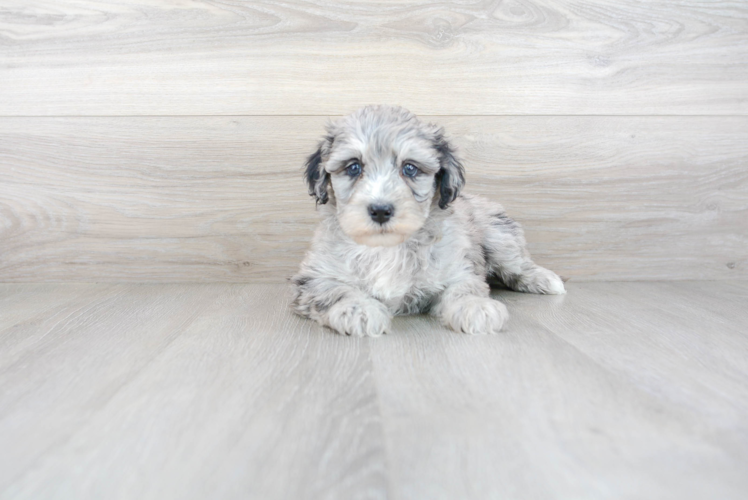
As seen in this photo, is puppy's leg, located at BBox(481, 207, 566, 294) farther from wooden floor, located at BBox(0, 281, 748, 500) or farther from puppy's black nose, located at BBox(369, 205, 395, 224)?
puppy's black nose, located at BBox(369, 205, 395, 224)

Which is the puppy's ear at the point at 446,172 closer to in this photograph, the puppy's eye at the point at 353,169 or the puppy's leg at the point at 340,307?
the puppy's eye at the point at 353,169

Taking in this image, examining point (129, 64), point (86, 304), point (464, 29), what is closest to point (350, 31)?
point (464, 29)

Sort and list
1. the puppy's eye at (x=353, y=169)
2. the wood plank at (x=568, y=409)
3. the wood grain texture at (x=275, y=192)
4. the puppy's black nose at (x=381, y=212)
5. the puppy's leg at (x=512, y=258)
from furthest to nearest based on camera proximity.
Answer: the wood grain texture at (x=275, y=192)
the puppy's leg at (x=512, y=258)
the puppy's eye at (x=353, y=169)
the puppy's black nose at (x=381, y=212)
the wood plank at (x=568, y=409)

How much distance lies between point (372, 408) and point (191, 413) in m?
0.39

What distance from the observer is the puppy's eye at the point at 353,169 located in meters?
1.93

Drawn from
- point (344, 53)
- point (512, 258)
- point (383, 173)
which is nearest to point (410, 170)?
point (383, 173)

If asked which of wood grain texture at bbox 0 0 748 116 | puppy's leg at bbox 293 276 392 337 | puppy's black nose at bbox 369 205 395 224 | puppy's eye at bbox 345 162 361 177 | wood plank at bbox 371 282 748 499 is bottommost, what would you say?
puppy's leg at bbox 293 276 392 337

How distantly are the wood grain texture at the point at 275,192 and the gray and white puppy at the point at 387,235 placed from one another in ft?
2.04

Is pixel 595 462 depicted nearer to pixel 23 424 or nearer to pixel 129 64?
pixel 23 424

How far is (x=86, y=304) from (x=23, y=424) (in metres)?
1.23

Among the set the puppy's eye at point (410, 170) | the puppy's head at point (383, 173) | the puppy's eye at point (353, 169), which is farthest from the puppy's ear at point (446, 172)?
the puppy's eye at point (353, 169)

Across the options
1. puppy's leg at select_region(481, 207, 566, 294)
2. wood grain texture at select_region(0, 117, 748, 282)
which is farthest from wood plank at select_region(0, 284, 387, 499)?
puppy's leg at select_region(481, 207, 566, 294)

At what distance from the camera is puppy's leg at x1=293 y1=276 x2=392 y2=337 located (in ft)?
5.87

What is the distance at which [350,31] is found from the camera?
101 inches
